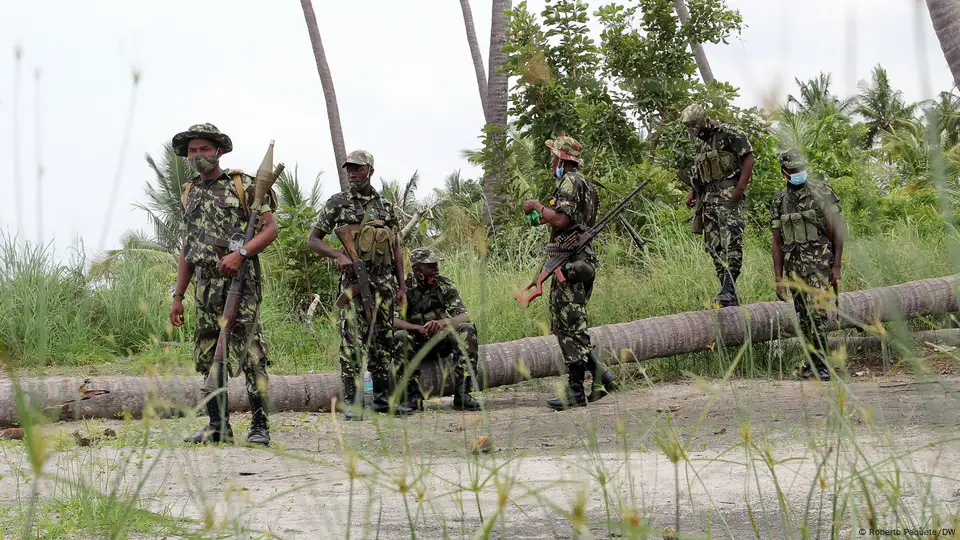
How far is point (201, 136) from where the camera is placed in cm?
521

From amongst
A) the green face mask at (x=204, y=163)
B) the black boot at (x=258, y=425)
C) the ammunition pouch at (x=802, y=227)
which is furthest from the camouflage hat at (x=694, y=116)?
the black boot at (x=258, y=425)

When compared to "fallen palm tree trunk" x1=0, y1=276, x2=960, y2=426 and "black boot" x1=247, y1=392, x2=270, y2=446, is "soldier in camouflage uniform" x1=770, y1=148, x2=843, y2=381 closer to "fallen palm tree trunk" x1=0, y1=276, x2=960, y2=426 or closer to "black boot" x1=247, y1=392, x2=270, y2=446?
"fallen palm tree trunk" x1=0, y1=276, x2=960, y2=426

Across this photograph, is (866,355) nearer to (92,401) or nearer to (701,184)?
(701,184)

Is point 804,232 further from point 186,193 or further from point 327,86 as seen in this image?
point 327,86

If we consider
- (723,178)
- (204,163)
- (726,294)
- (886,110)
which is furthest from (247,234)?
(886,110)

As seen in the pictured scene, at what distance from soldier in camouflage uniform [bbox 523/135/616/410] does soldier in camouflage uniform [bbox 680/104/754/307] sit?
128 cm

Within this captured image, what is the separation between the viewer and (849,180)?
13.2 m

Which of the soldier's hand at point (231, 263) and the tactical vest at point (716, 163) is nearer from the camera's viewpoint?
the soldier's hand at point (231, 263)

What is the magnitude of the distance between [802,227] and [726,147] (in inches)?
40.9

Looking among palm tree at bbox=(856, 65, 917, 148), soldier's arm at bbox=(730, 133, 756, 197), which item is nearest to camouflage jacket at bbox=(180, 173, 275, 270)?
palm tree at bbox=(856, 65, 917, 148)

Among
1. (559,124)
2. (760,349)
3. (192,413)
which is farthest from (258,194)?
(559,124)

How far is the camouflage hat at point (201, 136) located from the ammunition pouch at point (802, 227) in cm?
402

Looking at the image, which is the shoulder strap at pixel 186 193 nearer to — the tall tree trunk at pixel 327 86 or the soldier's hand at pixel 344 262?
the soldier's hand at pixel 344 262

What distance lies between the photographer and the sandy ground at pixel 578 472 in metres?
1.78
